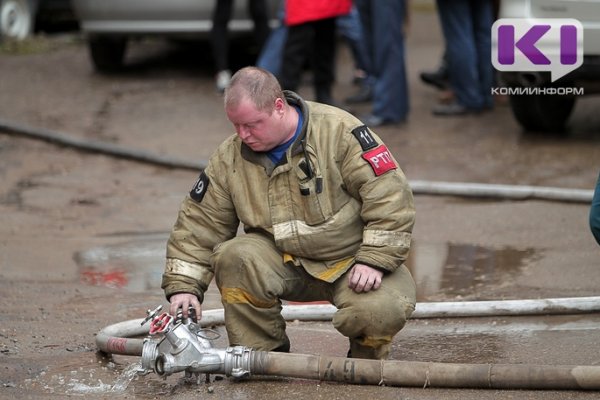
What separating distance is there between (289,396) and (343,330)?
310 millimetres

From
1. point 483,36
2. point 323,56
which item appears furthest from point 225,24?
point 483,36

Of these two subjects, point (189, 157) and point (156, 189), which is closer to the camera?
point (156, 189)

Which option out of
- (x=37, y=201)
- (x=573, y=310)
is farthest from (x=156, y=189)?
(x=573, y=310)

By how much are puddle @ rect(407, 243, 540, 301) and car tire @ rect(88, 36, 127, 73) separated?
597cm

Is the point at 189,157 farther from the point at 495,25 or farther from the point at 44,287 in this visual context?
the point at 44,287

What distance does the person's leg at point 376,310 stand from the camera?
398 centimetres

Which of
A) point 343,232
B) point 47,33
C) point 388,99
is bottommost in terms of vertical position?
point 47,33

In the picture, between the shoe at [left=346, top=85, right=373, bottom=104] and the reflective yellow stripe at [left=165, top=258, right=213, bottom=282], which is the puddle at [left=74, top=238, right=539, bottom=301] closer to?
the reflective yellow stripe at [left=165, top=258, right=213, bottom=282]

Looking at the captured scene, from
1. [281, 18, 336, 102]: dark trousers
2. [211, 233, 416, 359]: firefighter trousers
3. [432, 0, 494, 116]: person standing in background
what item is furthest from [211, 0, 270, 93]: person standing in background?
[211, 233, 416, 359]: firefighter trousers

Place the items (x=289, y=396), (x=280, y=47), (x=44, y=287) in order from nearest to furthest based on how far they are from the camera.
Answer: (x=289, y=396) < (x=44, y=287) < (x=280, y=47)

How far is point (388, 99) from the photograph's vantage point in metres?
9.15

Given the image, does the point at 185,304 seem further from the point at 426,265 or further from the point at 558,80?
the point at 558,80

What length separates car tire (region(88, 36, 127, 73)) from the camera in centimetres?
1137

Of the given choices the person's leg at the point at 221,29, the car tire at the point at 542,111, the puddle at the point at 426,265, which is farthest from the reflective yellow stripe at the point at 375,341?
the person's leg at the point at 221,29
